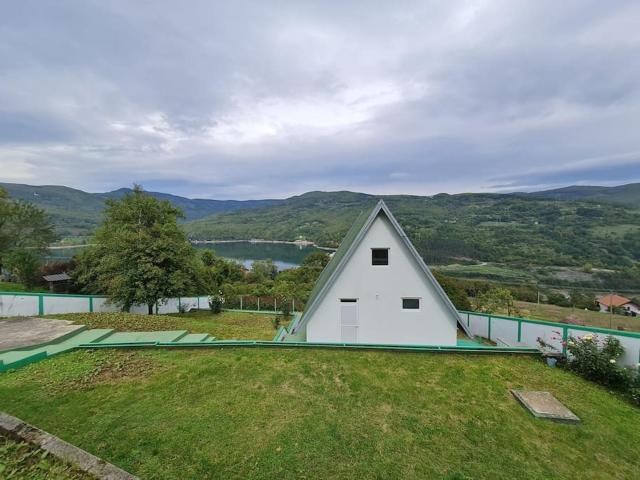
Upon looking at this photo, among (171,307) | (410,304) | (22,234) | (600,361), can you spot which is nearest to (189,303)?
(171,307)

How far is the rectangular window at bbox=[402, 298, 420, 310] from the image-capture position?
10.4 metres

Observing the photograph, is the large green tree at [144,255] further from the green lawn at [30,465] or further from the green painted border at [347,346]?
the green lawn at [30,465]

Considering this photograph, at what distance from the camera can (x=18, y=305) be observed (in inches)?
539

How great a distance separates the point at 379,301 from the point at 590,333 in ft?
19.2

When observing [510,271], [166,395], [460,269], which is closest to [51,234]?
[166,395]

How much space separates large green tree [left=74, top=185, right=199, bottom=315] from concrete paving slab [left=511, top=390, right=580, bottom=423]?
17485mm

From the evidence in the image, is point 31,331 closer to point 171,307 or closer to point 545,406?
point 171,307

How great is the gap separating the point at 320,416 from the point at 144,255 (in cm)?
1658

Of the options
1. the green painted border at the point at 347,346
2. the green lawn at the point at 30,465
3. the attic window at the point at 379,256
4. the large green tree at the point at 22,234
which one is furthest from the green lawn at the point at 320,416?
the large green tree at the point at 22,234

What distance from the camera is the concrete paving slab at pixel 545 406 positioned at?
5.64 m

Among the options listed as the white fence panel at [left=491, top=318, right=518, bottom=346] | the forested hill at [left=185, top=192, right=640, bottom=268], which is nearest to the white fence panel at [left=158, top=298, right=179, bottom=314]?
the white fence panel at [left=491, top=318, right=518, bottom=346]

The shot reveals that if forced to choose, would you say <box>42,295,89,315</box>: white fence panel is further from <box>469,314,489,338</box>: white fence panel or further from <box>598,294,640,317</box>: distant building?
<box>598,294,640,317</box>: distant building

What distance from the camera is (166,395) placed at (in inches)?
240

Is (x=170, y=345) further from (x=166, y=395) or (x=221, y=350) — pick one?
(x=166, y=395)
